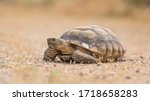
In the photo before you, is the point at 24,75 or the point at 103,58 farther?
the point at 103,58

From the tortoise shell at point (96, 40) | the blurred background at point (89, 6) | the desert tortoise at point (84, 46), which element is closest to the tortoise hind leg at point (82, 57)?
the desert tortoise at point (84, 46)

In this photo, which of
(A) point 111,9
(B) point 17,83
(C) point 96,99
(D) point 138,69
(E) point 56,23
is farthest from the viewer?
(A) point 111,9

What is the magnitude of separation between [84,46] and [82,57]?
0.63 ft

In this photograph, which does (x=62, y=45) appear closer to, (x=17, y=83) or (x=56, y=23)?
(x=17, y=83)

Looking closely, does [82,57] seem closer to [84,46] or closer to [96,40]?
[84,46]

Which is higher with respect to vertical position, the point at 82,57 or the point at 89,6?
the point at 82,57

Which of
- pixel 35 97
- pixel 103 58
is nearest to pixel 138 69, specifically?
pixel 103 58

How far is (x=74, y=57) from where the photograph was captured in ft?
33.4

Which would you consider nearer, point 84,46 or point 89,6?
point 84,46

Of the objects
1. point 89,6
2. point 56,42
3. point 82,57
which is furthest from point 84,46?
point 89,6

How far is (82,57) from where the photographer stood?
10172mm

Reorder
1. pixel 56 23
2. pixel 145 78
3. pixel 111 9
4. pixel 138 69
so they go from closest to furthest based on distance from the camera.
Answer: pixel 145 78, pixel 138 69, pixel 56 23, pixel 111 9

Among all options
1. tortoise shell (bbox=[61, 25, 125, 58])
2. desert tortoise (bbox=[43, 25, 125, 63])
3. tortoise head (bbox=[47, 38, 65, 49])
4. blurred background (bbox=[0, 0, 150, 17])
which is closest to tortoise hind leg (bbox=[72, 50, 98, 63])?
desert tortoise (bbox=[43, 25, 125, 63])

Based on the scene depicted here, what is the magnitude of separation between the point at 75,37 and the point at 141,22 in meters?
16.1
